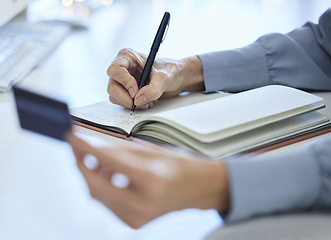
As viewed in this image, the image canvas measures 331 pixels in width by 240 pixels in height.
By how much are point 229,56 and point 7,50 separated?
25.4 inches

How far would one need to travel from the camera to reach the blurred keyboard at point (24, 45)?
45.4 inches

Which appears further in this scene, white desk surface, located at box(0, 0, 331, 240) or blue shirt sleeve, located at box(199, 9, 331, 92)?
blue shirt sleeve, located at box(199, 9, 331, 92)

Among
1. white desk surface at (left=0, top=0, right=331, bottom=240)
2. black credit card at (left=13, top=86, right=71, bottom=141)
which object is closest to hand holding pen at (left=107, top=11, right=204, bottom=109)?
white desk surface at (left=0, top=0, right=331, bottom=240)

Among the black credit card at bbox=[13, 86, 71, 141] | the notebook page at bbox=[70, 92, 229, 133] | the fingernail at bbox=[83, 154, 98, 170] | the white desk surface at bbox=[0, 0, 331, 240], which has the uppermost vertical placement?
the black credit card at bbox=[13, 86, 71, 141]

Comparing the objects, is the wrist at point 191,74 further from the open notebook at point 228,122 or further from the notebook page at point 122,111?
the open notebook at point 228,122

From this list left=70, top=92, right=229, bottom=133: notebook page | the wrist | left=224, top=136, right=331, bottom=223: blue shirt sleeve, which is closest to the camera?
left=224, top=136, right=331, bottom=223: blue shirt sleeve

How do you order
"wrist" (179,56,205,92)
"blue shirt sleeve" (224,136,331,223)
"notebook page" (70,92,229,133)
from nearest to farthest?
"blue shirt sleeve" (224,136,331,223), "notebook page" (70,92,229,133), "wrist" (179,56,205,92)

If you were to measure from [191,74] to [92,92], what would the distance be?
27cm

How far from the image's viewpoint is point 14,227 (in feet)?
2.06

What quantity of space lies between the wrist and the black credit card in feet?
1.43

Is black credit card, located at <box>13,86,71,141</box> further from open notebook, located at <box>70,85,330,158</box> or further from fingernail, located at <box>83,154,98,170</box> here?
open notebook, located at <box>70,85,330,158</box>

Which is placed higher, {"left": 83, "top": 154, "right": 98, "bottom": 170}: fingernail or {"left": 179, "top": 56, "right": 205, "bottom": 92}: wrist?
{"left": 83, "top": 154, "right": 98, "bottom": 170}: fingernail

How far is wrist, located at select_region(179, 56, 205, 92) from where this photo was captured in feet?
3.00

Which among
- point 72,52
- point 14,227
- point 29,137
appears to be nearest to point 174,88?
point 29,137
